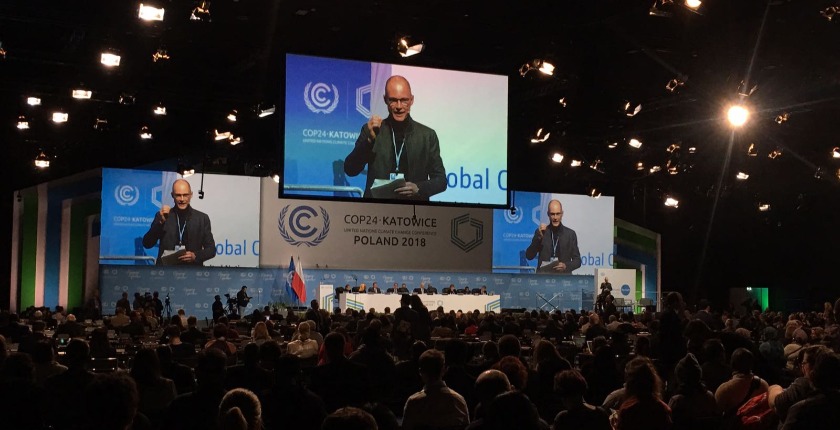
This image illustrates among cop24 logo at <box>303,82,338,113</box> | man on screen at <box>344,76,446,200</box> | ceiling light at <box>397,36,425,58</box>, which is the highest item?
ceiling light at <box>397,36,425,58</box>

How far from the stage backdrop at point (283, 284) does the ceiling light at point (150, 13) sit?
12.5 metres

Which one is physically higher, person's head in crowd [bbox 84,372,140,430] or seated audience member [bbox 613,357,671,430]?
person's head in crowd [bbox 84,372,140,430]

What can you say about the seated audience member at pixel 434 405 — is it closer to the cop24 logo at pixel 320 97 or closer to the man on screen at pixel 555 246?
the cop24 logo at pixel 320 97

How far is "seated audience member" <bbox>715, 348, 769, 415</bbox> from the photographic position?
19.3 ft

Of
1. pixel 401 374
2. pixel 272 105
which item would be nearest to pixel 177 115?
pixel 272 105

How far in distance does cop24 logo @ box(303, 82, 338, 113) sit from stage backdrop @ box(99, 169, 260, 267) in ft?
38.6

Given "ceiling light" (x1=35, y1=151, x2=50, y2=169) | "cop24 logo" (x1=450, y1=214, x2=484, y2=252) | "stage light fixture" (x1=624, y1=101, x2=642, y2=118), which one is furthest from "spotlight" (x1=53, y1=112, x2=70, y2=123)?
"stage light fixture" (x1=624, y1=101, x2=642, y2=118)

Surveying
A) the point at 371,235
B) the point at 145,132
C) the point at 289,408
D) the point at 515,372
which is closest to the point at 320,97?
the point at 515,372

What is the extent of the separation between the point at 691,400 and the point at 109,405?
3572mm

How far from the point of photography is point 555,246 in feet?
94.6

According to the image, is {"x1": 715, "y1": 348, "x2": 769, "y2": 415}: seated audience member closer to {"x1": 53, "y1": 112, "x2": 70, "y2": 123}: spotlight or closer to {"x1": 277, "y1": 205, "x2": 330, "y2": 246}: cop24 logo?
{"x1": 53, "y1": 112, "x2": 70, "y2": 123}: spotlight

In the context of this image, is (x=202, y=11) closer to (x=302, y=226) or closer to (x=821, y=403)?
(x=821, y=403)

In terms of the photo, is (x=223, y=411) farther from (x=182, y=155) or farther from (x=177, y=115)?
(x=182, y=155)

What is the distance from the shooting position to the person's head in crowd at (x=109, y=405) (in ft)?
10.6
